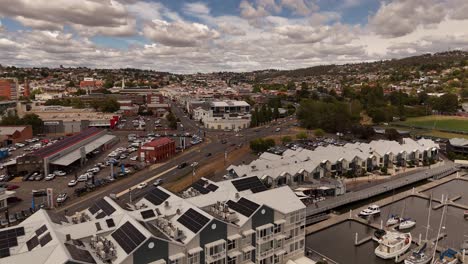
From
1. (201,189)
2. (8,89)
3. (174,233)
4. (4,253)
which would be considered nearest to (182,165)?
(201,189)

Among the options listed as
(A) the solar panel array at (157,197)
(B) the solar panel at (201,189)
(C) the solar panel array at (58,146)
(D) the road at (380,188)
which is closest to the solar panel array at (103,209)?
(A) the solar panel array at (157,197)

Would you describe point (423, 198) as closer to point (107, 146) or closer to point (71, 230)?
point (71, 230)

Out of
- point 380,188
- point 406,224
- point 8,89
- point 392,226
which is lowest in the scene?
point 392,226

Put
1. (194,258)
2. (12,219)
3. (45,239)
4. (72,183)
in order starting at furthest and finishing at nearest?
1. (72,183)
2. (12,219)
3. (194,258)
4. (45,239)

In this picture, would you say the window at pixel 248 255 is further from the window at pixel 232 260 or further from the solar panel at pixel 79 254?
the solar panel at pixel 79 254

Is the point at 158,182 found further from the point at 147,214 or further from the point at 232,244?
the point at 232,244

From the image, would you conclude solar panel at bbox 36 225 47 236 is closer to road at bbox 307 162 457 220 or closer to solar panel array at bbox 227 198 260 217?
solar panel array at bbox 227 198 260 217

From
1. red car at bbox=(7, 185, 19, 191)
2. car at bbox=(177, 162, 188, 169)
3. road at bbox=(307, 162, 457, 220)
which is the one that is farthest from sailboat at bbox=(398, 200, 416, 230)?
red car at bbox=(7, 185, 19, 191)
